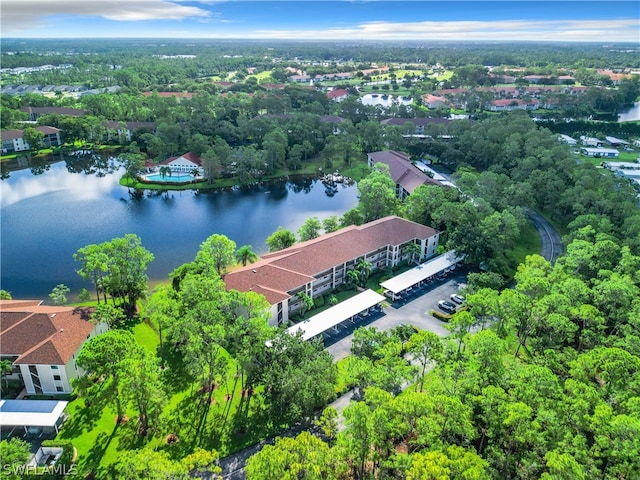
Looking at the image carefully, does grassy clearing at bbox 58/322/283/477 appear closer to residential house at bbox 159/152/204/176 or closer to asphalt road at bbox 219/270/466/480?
asphalt road at bbox 219/270/466/480

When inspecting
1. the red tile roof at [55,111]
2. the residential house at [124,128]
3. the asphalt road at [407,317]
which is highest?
the red tile roof at [55,111]

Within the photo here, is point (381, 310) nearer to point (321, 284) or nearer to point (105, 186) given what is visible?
point (321, 284)

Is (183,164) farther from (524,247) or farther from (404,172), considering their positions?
(524,247)

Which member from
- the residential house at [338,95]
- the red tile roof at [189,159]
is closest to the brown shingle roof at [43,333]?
the red tile roof at [189,159]

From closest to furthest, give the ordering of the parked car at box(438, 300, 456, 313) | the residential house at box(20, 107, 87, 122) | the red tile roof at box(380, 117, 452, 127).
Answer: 1. the parked car at box(438, 300, 456, 313)
2. the red tile roof at box(380, 117, 452, 127)
3. the residential house at box(20, 107, 87, 122)

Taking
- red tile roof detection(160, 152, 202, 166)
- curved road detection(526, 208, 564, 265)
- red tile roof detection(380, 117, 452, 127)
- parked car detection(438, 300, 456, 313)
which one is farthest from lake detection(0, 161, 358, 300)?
red tile roof detection(380, 117, 452, 127)

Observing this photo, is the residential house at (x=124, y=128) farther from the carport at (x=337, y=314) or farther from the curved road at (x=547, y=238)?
the curved road at (x=547, y=238)

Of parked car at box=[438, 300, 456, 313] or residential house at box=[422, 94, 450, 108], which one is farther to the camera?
residential house at box=[422, 94, 450, 108]

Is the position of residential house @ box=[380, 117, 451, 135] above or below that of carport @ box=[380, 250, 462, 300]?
above
